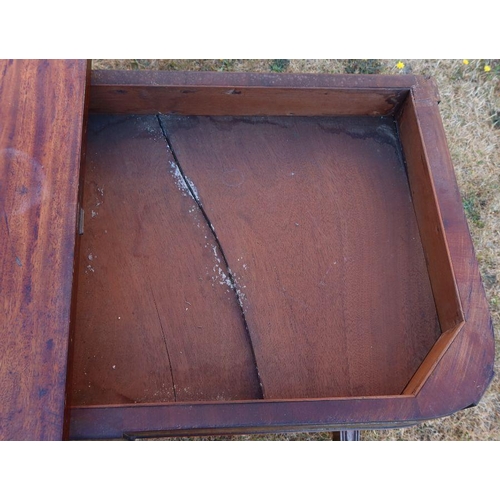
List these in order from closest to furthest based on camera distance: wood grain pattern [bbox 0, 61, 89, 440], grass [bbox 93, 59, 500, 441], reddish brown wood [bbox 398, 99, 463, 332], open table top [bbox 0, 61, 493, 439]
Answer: wood grain pattern [bbox 0, 61, 89, 440] < open table top [bbox 0, 61, 493, 439] < reddish brown wood [bbox 398, 99, 463, 332] < grass [bbox 93, 59, 500, 441]

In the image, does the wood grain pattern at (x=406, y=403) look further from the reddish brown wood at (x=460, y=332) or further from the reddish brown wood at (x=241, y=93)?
the reddish brown wood at (x=241, y=93)

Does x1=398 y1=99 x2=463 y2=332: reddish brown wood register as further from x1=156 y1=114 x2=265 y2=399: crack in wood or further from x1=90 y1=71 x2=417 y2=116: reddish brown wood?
x1=156 y1=114 x2=265 y2=399: crack in wood

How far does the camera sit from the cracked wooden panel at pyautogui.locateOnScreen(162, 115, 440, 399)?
111 cm

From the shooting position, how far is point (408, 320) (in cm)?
113

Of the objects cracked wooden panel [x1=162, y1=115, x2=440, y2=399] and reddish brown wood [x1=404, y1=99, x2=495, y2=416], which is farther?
cracked wooden panel [x1=162, y1=115, x2=440, y2=399]

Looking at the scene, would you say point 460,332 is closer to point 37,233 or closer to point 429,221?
point 429,221

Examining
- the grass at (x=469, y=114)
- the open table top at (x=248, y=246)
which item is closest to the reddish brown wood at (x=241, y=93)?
the open table top at (x=248, y=246)

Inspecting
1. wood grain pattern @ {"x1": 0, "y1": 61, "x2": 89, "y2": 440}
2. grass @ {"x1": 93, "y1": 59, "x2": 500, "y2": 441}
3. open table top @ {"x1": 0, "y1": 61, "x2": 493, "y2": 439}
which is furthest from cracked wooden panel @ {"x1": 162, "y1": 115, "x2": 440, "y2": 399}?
grass @ {"x1": 93, "y1": 59, "x2": 500, "y2": 441}

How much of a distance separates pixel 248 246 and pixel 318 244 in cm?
17

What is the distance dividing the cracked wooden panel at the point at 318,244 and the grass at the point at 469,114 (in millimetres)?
612

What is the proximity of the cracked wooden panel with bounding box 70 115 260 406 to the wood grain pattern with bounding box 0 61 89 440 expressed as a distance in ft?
0.79

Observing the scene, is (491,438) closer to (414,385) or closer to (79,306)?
(414,385)

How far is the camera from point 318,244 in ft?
3.86

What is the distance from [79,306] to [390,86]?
34.2 inches
